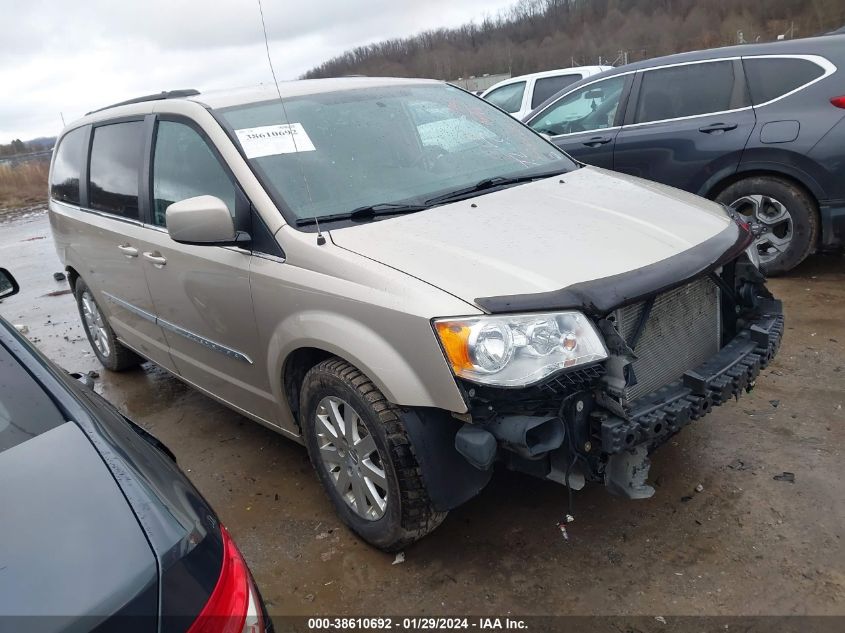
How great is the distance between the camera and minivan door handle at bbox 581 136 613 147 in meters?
5.67

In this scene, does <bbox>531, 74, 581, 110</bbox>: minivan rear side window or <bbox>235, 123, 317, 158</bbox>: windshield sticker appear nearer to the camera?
<bbox>235, 123, 317, 158</bbox>: windshield sticker

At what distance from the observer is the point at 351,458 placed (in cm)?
260

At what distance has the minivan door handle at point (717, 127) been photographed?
5.01 m

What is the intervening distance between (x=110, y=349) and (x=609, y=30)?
78478 millimetres

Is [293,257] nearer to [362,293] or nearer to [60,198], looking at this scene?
[362,293]

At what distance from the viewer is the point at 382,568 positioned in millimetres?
2594

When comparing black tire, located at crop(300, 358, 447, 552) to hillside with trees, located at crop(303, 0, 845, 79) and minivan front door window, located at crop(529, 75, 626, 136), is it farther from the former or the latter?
hillside with trees, located at crop(303, 0, 845, 79)

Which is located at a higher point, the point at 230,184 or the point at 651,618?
the point at 230,184

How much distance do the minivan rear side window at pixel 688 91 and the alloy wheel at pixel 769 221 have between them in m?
0.75

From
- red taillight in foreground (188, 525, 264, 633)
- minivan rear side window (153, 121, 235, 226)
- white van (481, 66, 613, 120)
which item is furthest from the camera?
white van (481, 66, 613, 120)

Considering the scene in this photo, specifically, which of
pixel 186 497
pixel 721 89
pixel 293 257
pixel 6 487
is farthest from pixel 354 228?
pixel 721 89

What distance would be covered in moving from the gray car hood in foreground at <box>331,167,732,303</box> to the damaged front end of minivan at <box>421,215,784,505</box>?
7cm

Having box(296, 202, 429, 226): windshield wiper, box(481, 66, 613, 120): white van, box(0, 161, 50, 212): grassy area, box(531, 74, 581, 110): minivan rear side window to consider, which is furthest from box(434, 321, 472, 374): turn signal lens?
box(0, 161, 50, 212): grassy area

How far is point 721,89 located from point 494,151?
2.89 metres
